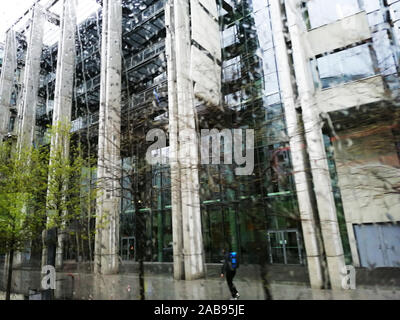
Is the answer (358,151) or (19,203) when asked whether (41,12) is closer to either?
(19,203)

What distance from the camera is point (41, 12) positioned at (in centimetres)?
2200

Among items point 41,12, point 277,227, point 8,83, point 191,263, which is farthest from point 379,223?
point 8,83

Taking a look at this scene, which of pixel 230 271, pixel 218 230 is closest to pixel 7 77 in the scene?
pixel 218 230

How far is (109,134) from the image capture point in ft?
44.4

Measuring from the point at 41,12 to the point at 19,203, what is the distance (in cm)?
2003

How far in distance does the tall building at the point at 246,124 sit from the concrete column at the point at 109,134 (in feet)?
0.27

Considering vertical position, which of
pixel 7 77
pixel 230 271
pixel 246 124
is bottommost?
pixel 230 271

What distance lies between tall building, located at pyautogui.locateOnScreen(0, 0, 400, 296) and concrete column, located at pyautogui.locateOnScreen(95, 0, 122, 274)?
0.27 ft

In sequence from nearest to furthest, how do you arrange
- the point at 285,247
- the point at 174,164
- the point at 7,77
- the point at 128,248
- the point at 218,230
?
the point at 174,164 → the point at 285,247 → the point at 218,230 → the point at 128,248 → the point at 7,77

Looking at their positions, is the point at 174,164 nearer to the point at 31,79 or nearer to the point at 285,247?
the point at 285,247

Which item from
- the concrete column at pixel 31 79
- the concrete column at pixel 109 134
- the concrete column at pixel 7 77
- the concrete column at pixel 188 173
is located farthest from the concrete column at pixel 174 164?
the concrete column at pixel 7 77

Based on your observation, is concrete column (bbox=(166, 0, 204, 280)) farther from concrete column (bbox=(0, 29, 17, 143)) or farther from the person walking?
concrete column (bbox=(0, 29, 17, 143))

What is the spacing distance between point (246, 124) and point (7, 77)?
2681 cm

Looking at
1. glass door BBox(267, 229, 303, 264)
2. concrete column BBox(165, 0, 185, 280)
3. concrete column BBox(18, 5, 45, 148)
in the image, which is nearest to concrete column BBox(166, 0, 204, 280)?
concrete column BBox(165, 0, 185, 280)
